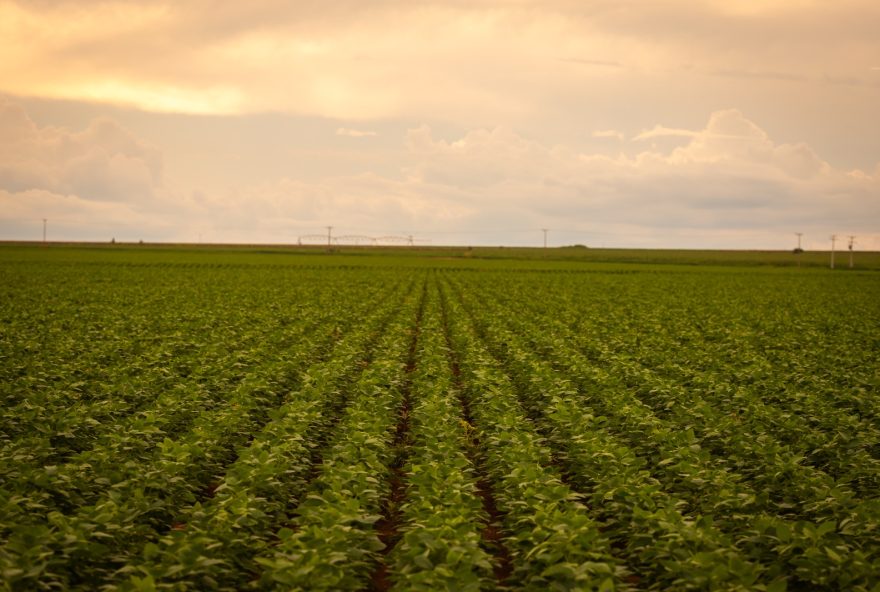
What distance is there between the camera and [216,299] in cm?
4050

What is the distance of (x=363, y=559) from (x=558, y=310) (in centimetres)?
3108

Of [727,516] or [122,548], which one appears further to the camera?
[727,516]

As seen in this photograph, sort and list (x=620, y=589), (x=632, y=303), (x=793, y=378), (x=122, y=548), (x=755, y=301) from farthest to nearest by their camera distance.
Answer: (x=755, y=301) → (x=632, y=303) → (x=793, y=378) → (x=122, y=548) → (x=620, y=589)

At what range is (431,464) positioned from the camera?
9.48 metres

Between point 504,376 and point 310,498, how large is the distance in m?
8.95

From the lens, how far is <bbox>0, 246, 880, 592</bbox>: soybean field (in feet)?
22.5

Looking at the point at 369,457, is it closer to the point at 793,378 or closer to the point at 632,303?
the point at 793,378

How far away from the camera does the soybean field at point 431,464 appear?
6.87 m

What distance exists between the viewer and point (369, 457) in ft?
33.4

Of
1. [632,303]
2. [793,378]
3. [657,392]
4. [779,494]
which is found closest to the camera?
[779,494]

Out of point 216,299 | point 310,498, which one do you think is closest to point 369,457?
point 310,498

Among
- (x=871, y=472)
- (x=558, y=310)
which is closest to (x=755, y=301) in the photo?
(x=558, y=310)

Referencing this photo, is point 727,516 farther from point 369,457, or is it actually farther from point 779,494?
point 369,457

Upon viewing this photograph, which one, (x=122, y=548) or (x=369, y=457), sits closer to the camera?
→ (x=122, y=548)
